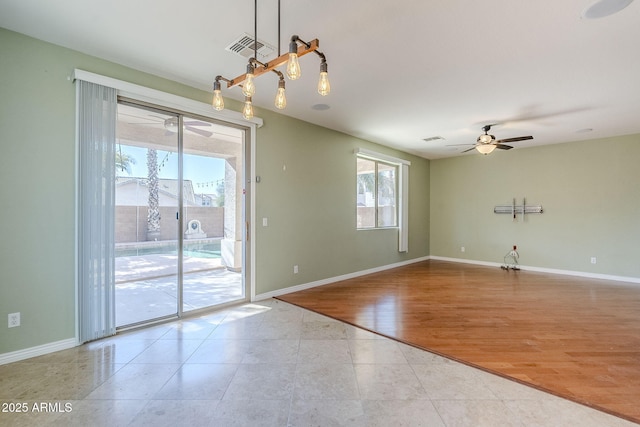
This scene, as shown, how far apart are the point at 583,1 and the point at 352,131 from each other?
357 cm

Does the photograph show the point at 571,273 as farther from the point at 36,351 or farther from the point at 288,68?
the point at 36,351

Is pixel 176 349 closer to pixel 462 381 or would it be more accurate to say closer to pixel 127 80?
pixel 462 381

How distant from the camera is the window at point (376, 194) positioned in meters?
6.10

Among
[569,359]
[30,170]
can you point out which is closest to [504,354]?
[569,359]

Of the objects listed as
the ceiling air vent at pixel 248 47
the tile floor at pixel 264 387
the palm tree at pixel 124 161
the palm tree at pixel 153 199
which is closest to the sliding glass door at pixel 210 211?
the palm tree at pixel 153 199

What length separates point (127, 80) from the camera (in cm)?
300

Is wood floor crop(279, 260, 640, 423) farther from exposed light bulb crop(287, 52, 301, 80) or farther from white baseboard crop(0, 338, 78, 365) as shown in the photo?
exposed light bulb crop(287, 52, 301, 80)

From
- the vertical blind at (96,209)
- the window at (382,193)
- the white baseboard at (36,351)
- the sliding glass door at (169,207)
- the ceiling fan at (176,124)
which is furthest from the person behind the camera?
the window at (382,193)

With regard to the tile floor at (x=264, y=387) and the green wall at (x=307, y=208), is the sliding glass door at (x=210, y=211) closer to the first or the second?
the green wall at (x=307, y=208)

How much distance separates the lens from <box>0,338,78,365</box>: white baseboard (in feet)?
7.87

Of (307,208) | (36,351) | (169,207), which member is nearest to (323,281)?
(307,208)

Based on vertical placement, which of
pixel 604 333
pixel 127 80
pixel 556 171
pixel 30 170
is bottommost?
pixel 604 333

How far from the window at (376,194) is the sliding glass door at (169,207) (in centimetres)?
283

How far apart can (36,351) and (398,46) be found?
165 inches
